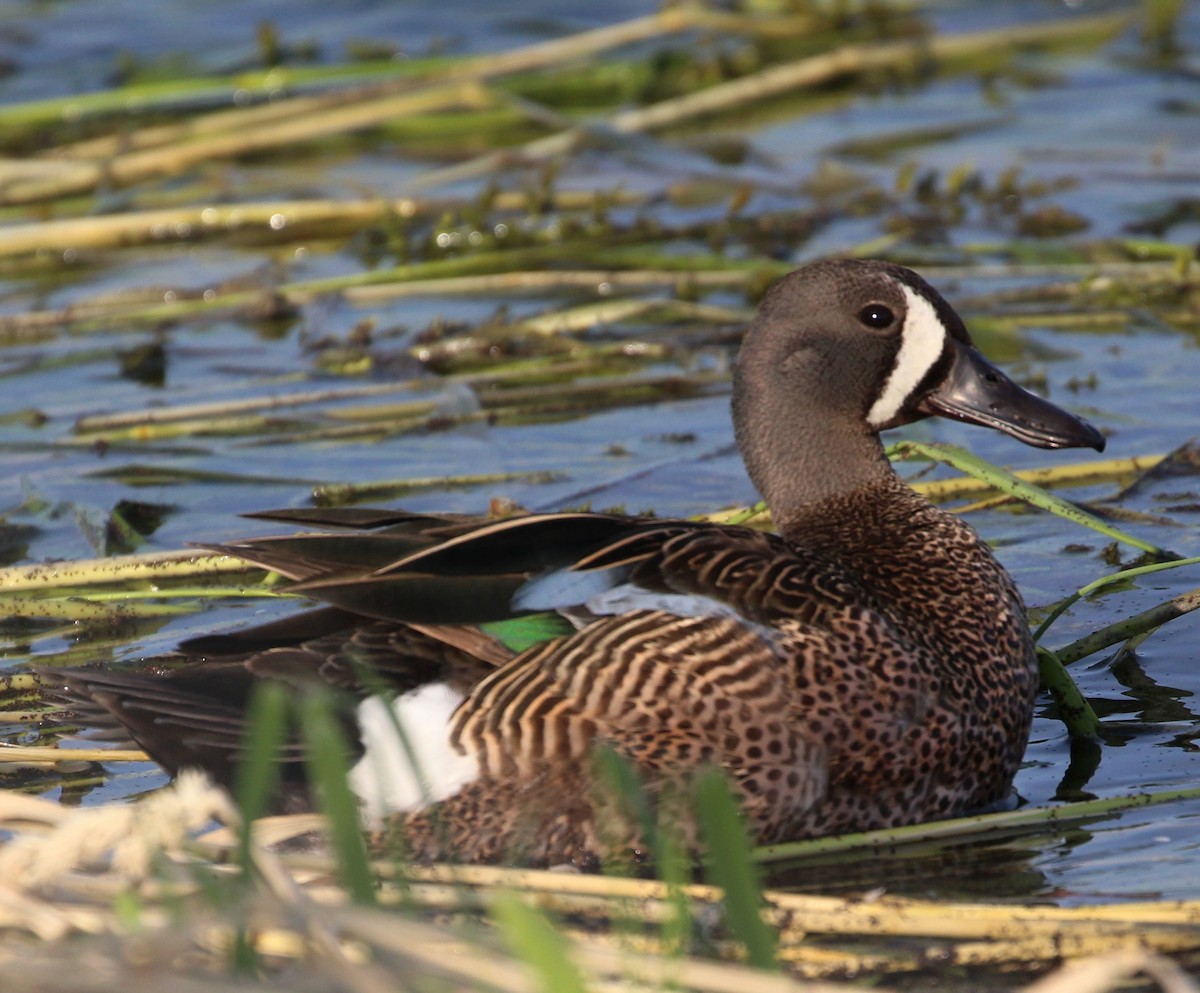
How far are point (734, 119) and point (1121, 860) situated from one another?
6922 millimetres

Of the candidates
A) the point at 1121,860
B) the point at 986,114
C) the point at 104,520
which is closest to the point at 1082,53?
the point at 986,114

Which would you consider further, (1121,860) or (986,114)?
(986,114)

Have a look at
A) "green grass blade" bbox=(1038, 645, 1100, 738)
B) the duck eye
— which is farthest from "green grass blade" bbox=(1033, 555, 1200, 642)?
the duck eye

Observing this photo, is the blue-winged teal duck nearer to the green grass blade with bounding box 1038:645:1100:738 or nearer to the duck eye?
the green grass blade with bounding box 1038:645:1100:738

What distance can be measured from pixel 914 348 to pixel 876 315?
12 cm

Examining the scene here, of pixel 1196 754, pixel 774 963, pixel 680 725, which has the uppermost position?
pixel 774 963

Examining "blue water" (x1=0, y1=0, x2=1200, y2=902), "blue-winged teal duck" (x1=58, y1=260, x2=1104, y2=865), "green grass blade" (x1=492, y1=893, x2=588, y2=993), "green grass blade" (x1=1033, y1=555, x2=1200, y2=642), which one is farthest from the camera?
"green grass blade" (x1=1033, y1=555, x2=1200, y2=642)

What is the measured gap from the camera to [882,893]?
3.74m

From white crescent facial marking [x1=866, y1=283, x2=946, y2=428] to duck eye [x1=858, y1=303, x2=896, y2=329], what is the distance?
1.6 inches

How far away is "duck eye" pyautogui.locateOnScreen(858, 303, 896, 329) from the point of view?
473 cm

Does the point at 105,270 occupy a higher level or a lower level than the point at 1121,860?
higher

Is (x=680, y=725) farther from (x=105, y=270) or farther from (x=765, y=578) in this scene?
(x=105, y=270)

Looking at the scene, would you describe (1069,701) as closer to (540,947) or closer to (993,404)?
(993,404)

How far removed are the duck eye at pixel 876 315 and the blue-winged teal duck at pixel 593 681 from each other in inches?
26.6
